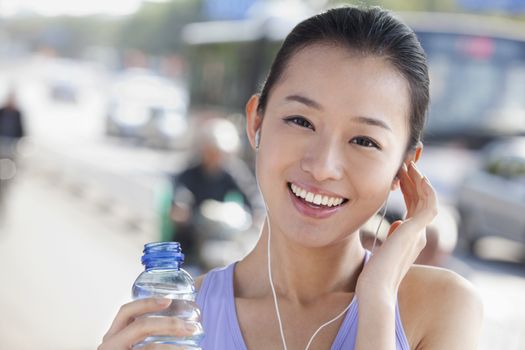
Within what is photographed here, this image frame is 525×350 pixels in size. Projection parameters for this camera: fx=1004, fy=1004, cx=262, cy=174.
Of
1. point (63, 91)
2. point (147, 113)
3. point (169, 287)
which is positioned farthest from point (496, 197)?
point (63, 91)

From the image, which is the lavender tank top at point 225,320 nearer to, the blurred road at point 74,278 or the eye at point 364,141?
the eye at point 364,141

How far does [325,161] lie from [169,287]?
382 millimetres

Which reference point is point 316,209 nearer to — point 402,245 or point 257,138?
point 402,245

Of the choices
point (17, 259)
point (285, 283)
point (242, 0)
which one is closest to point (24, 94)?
point (242, 0)

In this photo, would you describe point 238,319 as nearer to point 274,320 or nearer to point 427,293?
point 274,320

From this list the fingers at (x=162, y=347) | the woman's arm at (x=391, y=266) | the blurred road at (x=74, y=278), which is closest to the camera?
the fingers at (x=162, y=347)

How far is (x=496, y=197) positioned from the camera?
1317 centimetres

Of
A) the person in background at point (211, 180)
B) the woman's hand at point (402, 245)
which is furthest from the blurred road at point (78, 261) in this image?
the person in background at point (211, 180)

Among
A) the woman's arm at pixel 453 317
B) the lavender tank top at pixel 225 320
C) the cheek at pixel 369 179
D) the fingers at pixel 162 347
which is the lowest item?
the lavender tank top at pixel 225 320

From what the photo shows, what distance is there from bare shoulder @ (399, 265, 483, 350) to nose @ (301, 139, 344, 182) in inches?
11.5

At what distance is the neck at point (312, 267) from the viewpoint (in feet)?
6.86

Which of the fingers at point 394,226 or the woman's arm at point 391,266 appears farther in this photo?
the fingers at point 394,226

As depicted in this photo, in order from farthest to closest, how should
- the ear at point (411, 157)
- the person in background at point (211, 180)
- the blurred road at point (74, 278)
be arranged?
the person in background at point (211, 180) < the blurred road at point (74, 278) < the ear at point (411, 157)

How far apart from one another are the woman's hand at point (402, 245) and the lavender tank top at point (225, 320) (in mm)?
73
